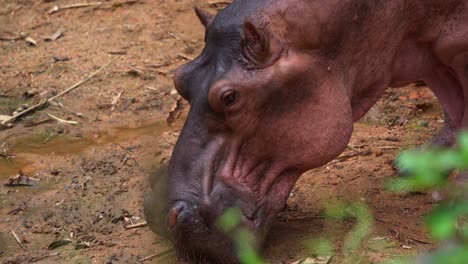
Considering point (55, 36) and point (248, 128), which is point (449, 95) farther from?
point (55, 36)

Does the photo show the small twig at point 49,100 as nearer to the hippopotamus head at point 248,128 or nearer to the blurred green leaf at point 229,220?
the hippopotamus head at point 248,128

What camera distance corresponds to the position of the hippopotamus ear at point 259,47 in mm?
3475

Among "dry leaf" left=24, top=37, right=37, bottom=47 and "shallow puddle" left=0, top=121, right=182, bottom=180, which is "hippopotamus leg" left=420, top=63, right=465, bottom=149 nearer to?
"shallow puddle" left=0, top=121, right=182, bottom=180

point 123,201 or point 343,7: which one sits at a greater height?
point 343,7

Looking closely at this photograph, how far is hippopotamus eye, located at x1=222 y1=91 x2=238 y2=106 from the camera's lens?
11.3 ft

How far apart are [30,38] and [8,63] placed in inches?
15.5

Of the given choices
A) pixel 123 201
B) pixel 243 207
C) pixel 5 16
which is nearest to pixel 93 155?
pixel 123 201

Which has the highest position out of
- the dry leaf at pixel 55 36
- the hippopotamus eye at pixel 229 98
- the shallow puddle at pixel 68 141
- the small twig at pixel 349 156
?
the hippopotamus eye at pixel 229 98

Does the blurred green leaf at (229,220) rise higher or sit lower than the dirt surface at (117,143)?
higher

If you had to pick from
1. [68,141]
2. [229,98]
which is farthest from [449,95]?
[68,141]

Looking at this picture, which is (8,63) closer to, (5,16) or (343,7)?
(5,16)

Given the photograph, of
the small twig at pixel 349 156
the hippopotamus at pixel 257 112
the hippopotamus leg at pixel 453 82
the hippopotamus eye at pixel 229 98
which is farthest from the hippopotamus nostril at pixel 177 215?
the small twig at pixel 349 156

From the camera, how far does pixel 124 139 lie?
18.6 feet

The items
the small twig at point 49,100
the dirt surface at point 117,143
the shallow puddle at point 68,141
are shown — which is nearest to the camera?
the dirt surface at point 117,143
